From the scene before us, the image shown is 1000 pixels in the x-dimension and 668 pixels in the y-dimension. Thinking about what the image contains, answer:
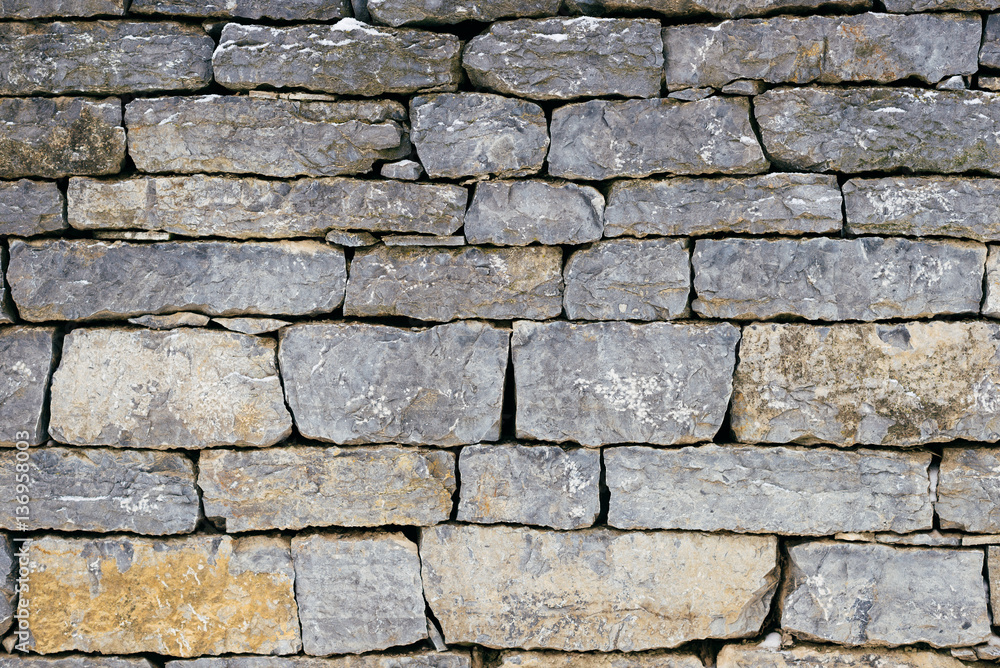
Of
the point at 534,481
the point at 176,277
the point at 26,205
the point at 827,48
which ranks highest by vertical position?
the point at 827,48

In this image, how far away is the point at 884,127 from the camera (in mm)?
2285

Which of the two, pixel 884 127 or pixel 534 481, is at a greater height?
pixel 884 127

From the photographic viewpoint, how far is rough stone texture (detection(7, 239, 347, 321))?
2.35 meters

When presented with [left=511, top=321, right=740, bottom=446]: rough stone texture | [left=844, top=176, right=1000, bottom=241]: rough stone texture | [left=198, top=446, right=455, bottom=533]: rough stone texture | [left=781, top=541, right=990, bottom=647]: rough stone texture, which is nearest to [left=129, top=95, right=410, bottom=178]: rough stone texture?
[left=511, top=321, right=740, bottom=446]: rough stone texture

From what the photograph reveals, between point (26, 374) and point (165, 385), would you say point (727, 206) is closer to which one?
point (165, 385)

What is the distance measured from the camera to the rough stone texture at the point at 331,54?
7.52 ft

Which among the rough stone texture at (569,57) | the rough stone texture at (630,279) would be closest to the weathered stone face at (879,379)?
the rough stone texture at (630,279)

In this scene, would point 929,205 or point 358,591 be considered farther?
point 358,591

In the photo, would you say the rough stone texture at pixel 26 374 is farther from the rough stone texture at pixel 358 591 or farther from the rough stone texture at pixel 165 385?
the rough stone texture at pixel 358 591

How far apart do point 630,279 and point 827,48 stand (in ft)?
3.59

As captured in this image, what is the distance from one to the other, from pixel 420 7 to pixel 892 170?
6.06 ft

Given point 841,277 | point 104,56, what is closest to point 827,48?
point 841,277

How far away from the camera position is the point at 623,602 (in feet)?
7.86

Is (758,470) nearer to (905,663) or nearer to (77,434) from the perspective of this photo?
(905,663)
